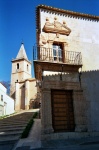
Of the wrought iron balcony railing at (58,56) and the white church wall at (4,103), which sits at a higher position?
the wrought iron balcony railing at (58,56)

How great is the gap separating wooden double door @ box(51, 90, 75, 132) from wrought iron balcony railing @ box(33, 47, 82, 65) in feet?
5.94

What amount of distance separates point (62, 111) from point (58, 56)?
3205 mm

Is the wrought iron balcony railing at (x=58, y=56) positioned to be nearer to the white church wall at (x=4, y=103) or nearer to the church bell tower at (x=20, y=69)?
the white church wall at (x=4, y=103)

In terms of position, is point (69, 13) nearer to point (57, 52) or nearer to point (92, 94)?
point (57, 52)

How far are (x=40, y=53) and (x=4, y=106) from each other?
72.9 feet

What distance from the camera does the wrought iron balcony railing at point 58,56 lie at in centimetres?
1077

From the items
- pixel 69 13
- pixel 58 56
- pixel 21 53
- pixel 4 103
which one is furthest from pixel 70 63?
pixel 21 53

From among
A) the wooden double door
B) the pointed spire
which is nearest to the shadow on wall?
the wooden double door

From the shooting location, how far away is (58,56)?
11477 mm

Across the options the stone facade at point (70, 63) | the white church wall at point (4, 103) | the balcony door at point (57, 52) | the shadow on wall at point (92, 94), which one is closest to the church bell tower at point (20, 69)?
the white church wall at point (4, 103)

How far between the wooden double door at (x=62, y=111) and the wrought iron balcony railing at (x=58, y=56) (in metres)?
1.81

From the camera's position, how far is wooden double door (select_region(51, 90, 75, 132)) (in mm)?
9961

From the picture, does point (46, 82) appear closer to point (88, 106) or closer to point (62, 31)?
point (88, 106)

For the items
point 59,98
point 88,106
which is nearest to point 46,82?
point 59,98
